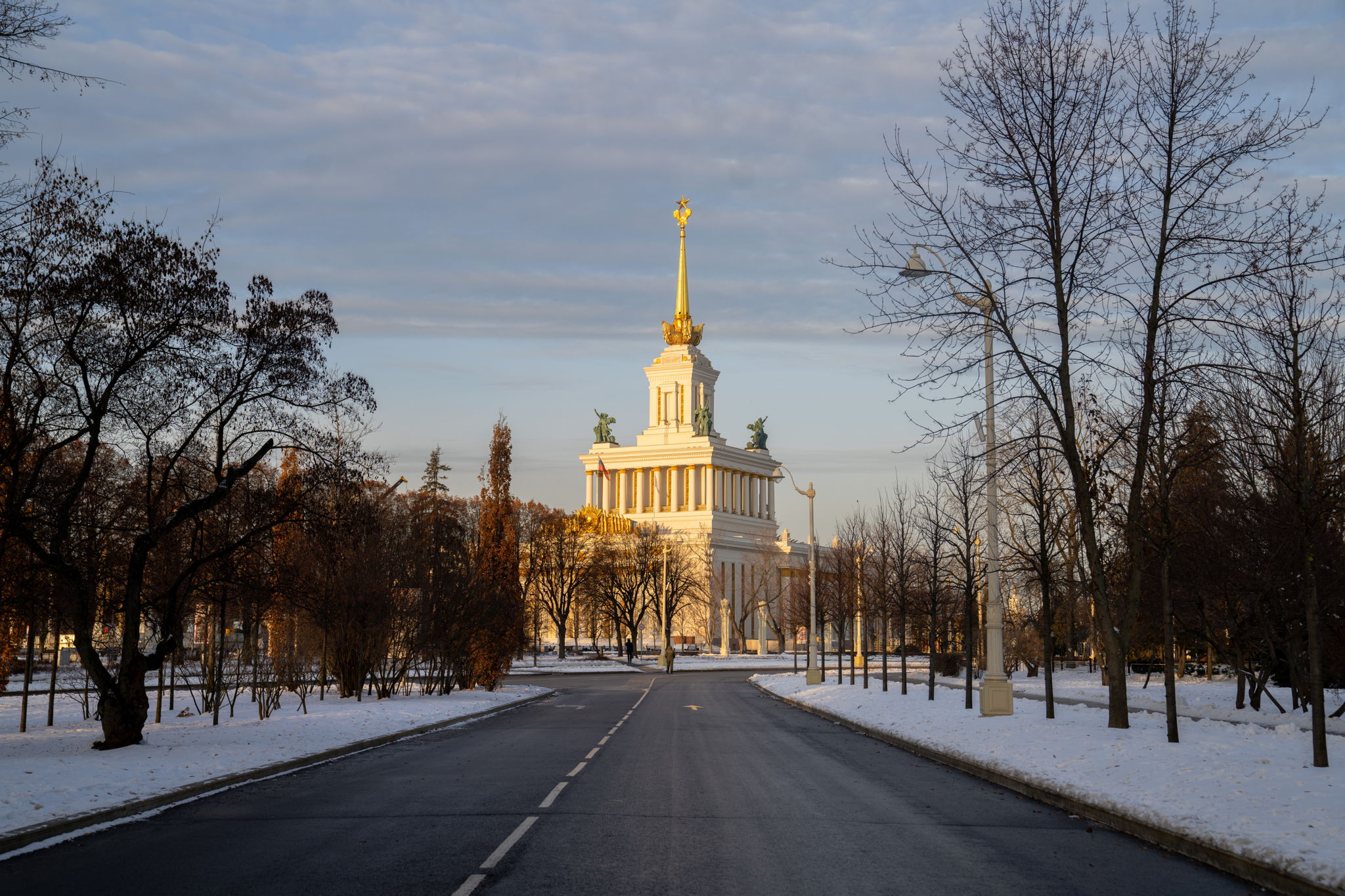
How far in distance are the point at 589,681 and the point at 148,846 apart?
48.0 m

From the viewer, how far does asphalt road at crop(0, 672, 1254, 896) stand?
8.75 metres

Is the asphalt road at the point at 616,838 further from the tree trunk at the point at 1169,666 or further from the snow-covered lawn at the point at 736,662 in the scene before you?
the snow-covered lawn at the point at 736,662

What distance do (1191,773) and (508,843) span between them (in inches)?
311

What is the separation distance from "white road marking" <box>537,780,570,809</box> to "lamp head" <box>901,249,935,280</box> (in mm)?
9201

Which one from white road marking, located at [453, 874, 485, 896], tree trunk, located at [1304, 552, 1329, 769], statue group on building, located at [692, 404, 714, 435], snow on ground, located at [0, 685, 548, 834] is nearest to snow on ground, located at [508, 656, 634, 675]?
snow on ground, located at [0, 685, 548, 834]

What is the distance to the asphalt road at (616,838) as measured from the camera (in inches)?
344

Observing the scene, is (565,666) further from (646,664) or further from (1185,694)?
(1185,694)

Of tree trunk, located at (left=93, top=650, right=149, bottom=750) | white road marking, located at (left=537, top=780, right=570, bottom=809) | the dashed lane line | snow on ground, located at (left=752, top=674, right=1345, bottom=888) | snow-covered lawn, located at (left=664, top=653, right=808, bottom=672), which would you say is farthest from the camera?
snow-covered lawn, located at (left=664, top=653, right=808, bottom=672)

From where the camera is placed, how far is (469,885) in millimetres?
8469

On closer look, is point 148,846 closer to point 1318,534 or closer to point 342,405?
point 342,405

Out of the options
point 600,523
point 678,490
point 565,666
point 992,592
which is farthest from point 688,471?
point 992,592

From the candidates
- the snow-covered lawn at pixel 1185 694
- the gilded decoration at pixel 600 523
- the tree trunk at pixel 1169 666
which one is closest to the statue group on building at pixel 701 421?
the gilded decoration at pixel 600 523

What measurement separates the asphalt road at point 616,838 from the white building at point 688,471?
11093 cm

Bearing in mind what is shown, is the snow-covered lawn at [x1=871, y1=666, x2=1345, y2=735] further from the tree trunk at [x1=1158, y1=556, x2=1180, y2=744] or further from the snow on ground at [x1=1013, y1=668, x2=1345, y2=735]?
the tree trunk at [x1=1158, y1=556, x2=1180, y2=744]
